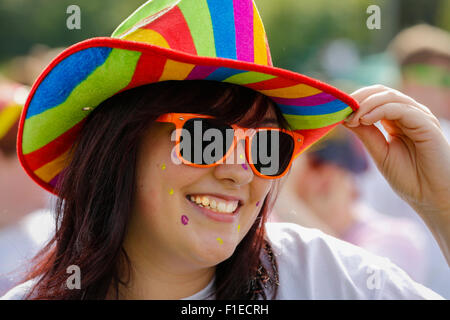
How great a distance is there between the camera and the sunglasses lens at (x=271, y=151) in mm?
1918

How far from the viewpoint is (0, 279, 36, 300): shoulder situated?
81.0 inches

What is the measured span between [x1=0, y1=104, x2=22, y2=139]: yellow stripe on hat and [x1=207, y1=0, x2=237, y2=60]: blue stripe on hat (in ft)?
6.34

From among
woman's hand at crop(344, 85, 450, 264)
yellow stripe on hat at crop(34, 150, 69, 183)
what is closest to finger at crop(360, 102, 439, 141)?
woman's hand at crop(344, 85, 450, 264)

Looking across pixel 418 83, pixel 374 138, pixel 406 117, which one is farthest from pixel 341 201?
pixel 406 117

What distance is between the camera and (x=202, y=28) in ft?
5.97

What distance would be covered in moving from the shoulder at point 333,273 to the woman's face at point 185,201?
Result: 0.33 m

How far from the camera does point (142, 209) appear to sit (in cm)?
192

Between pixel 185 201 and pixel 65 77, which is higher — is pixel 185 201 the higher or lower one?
the lower one

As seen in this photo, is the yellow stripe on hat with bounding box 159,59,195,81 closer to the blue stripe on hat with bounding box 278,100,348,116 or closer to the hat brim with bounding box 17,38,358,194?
the hat brim with bounding box 17,38,358,194

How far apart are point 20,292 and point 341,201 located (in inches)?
101

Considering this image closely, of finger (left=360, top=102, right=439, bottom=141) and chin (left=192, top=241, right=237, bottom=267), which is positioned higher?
finger (left=360, top=102, right=439, bottom=141)

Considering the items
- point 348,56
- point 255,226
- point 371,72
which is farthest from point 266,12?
point 255,226

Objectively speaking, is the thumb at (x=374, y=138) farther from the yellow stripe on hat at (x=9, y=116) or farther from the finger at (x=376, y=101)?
the yellow stripe on hat at (x=9, y=116)

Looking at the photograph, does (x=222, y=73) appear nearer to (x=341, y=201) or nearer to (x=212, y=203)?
(x=212, y=203)
